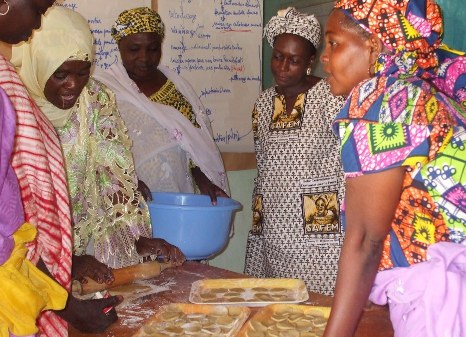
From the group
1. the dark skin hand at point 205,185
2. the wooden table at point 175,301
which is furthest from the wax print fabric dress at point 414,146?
the dark skin hand at point 205,185

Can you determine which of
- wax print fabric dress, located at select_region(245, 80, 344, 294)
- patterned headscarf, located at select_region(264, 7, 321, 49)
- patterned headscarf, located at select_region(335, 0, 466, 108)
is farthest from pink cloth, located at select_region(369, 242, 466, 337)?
patterned headscarf, located at select_region(264, 7, 321, 49)

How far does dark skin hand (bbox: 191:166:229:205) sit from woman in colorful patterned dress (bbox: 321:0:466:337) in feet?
5.29

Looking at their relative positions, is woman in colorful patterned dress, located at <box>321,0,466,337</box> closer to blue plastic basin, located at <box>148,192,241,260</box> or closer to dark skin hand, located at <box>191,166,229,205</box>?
blue plastic basin, located at <box>148,192,241,260</box>

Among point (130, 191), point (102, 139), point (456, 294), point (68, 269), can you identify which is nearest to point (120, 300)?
point (68, 269)

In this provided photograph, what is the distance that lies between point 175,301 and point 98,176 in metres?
0.64

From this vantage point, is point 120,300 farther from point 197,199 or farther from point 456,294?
point 456,294

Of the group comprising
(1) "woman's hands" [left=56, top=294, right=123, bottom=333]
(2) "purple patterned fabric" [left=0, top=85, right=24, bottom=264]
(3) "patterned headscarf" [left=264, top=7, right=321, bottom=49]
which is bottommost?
(1) "woman's hands" [left=56, top=294, right=123, bottom=333]

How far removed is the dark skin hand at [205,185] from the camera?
9.97ft

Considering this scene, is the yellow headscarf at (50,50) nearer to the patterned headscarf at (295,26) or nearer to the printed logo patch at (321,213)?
the patterned headscarf at (295,26)

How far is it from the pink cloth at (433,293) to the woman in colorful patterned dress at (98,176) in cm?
115

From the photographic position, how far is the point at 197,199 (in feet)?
9.35

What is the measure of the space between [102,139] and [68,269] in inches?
32.1

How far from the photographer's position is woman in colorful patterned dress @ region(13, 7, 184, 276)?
2191 mm

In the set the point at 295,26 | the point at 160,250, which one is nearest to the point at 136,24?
the point at 295,26
